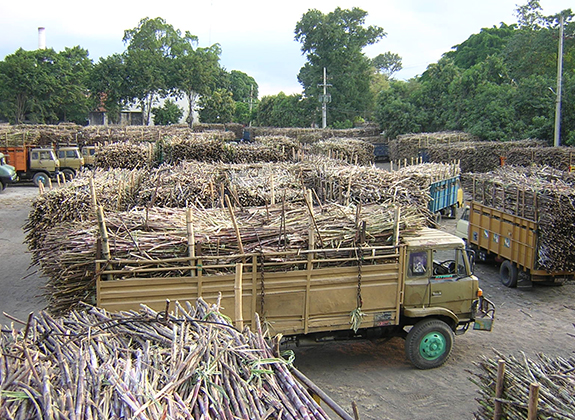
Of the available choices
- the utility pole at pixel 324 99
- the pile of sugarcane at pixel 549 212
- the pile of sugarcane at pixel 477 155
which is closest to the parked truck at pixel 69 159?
the pile of sugarcane at pixel 477 155

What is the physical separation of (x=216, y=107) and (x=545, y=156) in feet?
148

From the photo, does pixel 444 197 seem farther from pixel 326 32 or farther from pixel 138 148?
pixel 326 32

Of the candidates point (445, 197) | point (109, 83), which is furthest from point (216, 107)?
point (445, 197)

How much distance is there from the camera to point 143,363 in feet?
14.1

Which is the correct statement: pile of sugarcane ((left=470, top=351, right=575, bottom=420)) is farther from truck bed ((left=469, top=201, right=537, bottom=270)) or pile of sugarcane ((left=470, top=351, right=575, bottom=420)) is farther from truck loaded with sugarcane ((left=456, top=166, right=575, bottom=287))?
truck bed ((left=469, top=201, right=537, bottom=270))

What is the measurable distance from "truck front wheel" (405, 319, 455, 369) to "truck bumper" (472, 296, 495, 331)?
583 millimetres

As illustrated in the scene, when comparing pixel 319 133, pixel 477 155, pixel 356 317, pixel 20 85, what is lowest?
pixel 356 317

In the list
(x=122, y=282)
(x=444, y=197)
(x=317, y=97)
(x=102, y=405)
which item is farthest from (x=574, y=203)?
(x=317, y=97)

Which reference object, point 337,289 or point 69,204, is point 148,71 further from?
point 337,289

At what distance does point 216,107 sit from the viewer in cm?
6662

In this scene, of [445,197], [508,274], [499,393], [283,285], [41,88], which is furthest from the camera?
[41,88]

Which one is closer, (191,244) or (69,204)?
(191,244)

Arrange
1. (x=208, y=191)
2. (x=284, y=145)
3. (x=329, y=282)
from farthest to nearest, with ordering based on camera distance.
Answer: (x=284, y=145), (x=208, y=191), (x=329, y=282)

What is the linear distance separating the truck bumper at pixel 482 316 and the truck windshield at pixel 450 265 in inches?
24.3
